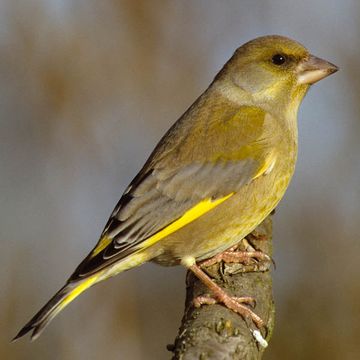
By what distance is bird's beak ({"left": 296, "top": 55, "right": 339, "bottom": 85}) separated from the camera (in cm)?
569

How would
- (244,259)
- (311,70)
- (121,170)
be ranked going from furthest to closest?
(121,170)
(311,70)
(244,259)

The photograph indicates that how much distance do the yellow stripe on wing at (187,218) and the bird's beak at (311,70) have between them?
889 millimetres

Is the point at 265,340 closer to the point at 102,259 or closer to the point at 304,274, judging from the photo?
the point at 102,259

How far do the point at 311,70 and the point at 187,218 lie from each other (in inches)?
47.3

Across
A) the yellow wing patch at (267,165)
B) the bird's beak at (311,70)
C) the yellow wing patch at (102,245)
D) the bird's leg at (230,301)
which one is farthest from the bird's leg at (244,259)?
the bird's beak at (311,70)

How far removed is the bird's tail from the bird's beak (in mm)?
1736

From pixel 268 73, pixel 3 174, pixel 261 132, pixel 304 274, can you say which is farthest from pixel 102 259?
pixel 3 174

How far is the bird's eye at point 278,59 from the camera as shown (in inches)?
226

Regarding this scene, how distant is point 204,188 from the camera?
527 cm

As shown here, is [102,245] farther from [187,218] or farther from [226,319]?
→ [226,319]

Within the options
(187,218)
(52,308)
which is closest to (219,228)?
(187,218)

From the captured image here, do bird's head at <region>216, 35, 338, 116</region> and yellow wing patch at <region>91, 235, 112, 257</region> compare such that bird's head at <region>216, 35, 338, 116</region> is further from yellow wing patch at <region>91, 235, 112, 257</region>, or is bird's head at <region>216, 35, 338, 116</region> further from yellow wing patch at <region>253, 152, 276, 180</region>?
yellow wing patch at <region>91, 235, 112, 257</region>

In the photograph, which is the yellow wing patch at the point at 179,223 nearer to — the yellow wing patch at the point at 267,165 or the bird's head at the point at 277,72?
the yellow wing patch at the point at 267,165

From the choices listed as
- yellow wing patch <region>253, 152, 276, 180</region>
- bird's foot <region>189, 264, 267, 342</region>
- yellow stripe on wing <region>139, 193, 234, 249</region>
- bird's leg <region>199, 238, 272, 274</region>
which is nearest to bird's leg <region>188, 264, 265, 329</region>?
bird's foot <region>189, 264, 267, 342</region>
